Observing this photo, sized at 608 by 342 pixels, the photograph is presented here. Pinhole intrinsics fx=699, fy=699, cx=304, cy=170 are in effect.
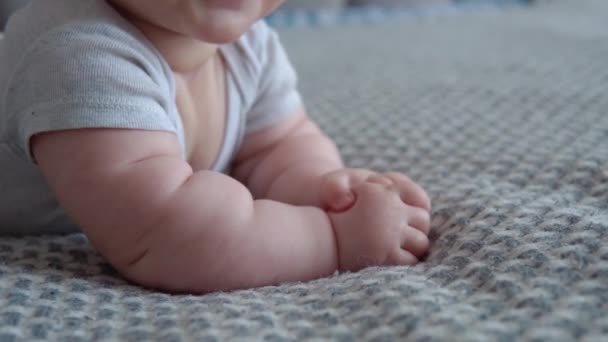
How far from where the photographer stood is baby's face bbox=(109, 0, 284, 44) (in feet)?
1.60

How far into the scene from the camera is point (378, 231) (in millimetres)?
502

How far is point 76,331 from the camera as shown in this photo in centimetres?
41

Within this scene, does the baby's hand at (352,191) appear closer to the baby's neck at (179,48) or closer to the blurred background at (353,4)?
the baby's neck at (179,48)

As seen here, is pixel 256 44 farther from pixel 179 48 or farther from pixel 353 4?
pixel 353 4

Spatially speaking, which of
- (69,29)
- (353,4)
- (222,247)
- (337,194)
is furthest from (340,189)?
(353,4)

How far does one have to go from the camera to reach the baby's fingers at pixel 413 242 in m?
0.51

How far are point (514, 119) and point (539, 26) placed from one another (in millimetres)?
701

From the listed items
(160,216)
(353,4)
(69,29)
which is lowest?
(353,4)

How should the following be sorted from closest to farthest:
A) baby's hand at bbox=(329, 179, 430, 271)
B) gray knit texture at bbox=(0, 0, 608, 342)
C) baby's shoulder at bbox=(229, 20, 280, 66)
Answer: gray knit texture at bbox=(0, 0, 608, 342), baby's hand at bbox=(329, 179, 430, 271), baby's shoulder at bbox=(229, 20, 280, 66)

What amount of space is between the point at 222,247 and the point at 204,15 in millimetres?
161

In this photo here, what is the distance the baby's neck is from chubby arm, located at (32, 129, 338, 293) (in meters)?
0.09

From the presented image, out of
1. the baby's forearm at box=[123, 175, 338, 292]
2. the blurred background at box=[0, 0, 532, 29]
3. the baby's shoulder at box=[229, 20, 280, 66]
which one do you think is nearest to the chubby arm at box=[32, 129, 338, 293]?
the baby's forearm at box=[123, 175, 338, 292]

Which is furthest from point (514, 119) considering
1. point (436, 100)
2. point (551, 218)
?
point (551, 218)

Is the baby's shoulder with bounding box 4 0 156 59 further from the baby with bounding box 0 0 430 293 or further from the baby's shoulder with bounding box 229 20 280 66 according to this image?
the baby's shoulder with bounding box 229 20 280 66
